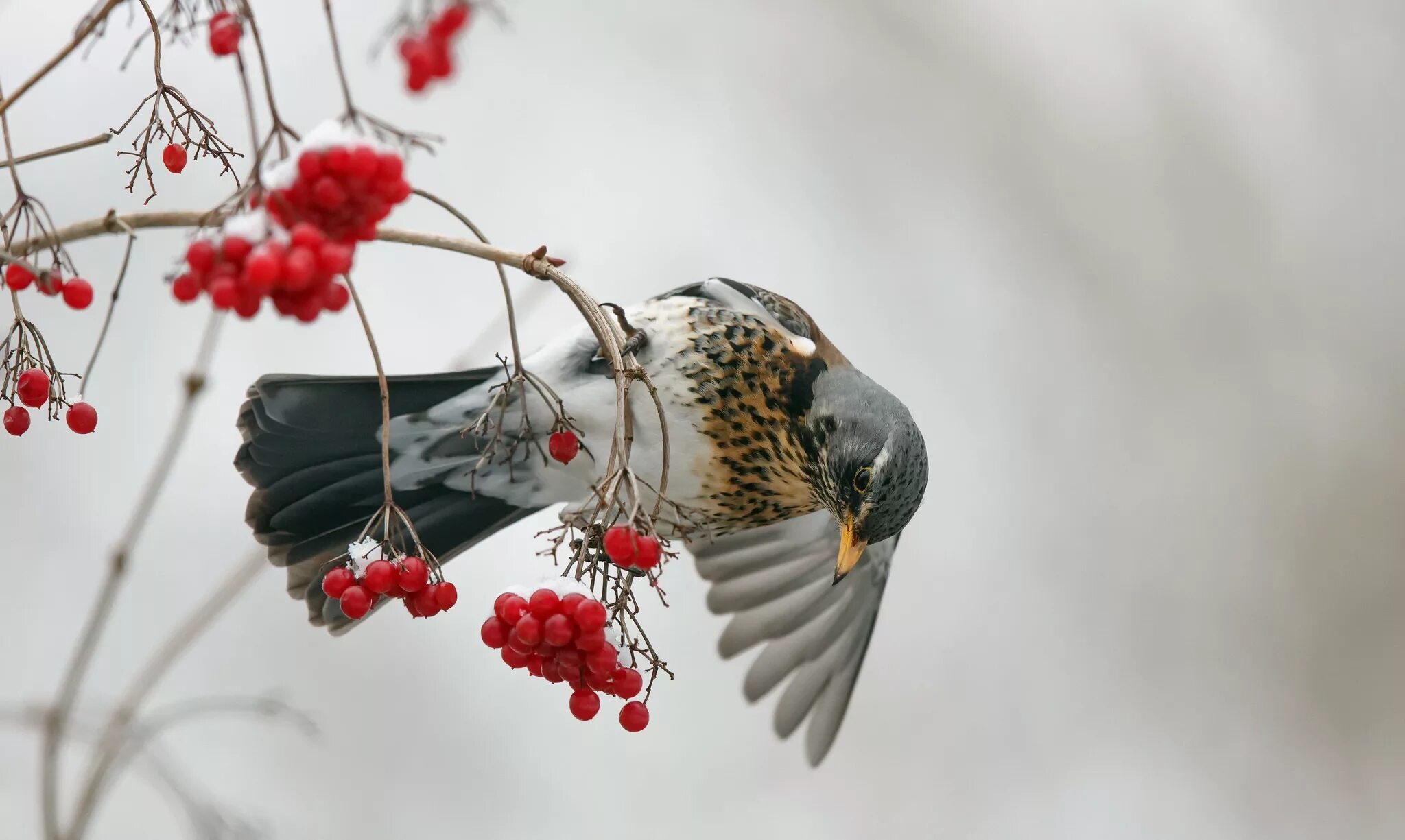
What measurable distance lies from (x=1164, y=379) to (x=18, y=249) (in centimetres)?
462

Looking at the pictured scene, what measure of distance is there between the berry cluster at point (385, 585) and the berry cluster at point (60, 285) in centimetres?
39

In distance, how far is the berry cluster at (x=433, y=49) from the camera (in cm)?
97

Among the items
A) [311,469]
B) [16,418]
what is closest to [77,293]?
[16,418]

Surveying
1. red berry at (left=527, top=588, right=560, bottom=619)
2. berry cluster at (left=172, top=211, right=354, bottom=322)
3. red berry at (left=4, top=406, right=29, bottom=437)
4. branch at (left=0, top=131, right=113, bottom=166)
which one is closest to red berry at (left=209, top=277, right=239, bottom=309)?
berry cluster at (left=172, top=211, right=354, bottom=322)

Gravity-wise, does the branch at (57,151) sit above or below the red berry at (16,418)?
above

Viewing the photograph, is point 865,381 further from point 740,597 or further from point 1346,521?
point 1346,521

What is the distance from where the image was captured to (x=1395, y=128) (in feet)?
16.1

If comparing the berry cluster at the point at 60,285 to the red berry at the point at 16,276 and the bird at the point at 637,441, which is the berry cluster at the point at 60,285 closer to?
the red berry at the point at 16,276

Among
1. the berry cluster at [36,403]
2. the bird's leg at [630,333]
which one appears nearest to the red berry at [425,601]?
the berry cluster at [36,403]

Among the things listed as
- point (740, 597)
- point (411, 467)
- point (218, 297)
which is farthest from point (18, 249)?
point (740, 597)

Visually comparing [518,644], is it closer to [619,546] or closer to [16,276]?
[619,546]

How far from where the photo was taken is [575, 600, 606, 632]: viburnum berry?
127cm

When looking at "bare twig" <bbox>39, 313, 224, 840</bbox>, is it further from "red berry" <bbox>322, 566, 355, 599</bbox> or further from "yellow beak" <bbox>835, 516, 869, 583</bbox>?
"yellow beak" <bbox>835, 516, 869, 583</bbox>

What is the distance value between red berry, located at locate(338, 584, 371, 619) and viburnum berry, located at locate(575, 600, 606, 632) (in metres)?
0.24
